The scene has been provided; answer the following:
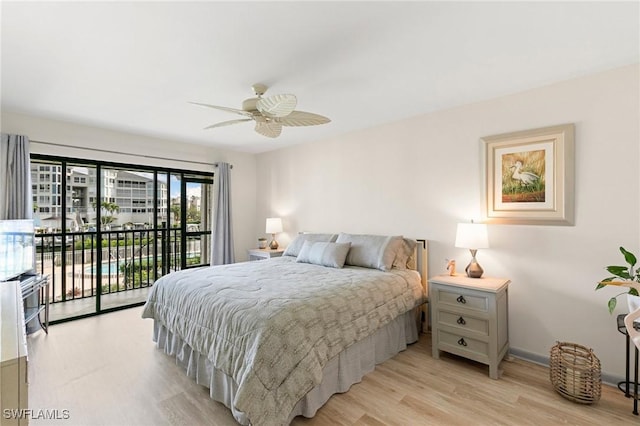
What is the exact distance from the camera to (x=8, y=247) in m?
2.78

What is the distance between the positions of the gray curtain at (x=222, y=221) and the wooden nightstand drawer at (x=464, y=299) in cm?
353

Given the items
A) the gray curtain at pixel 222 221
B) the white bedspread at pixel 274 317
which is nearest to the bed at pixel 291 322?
the white bedspread at pixel 274 317

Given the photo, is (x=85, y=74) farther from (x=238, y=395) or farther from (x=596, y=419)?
(x=596, y=419)

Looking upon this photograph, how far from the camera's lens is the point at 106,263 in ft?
14.3

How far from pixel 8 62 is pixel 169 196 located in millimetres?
2633

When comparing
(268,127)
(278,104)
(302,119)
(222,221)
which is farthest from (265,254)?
(278,104)

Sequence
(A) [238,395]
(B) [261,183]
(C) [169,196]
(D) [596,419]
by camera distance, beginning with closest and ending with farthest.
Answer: (A) [238,395]
(D) [596,419]
(C) [169,196]
(B) [261,183]

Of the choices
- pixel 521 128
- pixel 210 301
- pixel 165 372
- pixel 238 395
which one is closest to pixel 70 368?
pixel 165 372

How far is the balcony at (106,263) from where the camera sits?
12.6 feet

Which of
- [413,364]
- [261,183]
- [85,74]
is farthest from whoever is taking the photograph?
[261,183]

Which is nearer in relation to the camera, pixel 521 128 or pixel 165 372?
pixel 165 372

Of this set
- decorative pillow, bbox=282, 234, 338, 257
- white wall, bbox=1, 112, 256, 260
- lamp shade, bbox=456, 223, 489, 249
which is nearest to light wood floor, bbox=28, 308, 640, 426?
lamp shade, bbox=456, 223, 489, 249

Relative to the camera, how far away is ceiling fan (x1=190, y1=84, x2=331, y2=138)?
6.96 feet

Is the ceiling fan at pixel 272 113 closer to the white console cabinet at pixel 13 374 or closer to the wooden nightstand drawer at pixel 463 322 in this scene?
the white console cabinet at pixel 13 374
